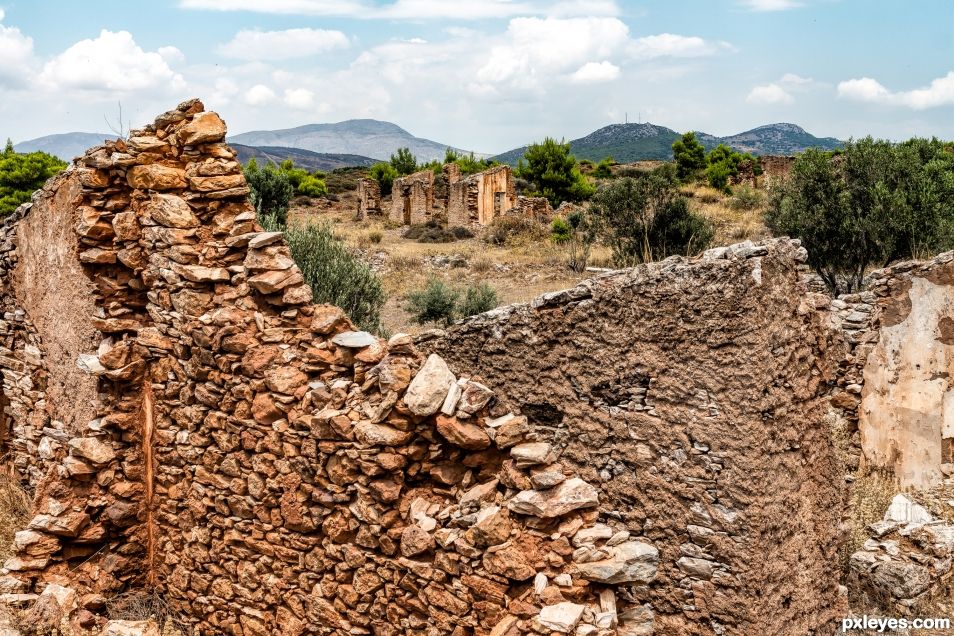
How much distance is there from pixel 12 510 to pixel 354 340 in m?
4.33

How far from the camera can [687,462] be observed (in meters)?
3.62

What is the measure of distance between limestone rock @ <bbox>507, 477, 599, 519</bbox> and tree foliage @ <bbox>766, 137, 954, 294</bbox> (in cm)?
1071

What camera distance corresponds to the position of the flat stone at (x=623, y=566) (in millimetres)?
3121

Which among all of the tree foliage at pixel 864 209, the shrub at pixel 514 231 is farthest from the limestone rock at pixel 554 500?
the shrub at pixel 514 231

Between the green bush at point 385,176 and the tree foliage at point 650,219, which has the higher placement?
the green bush at point 385,176

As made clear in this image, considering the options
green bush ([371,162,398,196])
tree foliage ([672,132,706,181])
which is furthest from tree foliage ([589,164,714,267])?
green bush ([371,162,398,196])

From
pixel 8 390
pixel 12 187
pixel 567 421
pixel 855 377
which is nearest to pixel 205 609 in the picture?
pixel 567 421

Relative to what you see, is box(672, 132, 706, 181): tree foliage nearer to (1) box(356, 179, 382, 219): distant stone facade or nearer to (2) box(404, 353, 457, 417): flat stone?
(1) box(356, 179, 382, 219): distant stone facade

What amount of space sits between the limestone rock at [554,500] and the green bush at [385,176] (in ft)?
123

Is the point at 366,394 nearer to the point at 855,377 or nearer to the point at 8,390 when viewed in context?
the point at 8,390

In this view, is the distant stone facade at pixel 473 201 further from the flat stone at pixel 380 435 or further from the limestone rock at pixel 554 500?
the limestone rock at pixel 554 500

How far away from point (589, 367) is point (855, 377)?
4.56 metres

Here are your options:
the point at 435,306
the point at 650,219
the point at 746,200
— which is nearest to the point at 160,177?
the point at 435,306

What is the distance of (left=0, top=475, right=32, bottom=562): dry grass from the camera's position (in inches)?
233
